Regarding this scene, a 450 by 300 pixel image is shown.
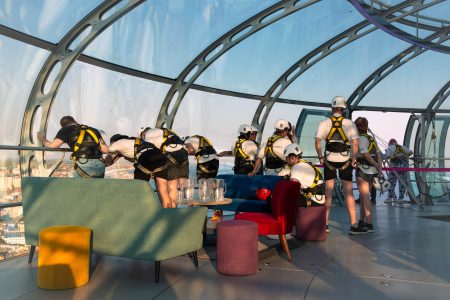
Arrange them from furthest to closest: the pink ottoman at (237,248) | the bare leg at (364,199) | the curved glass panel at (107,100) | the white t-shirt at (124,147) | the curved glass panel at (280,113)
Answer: the curved glass panel at (280,113) → the curved glass panel at (107,100) → the bare leg at (364,199) → the white t-shirt at (124,147) → the pink ottoman at (237,248)

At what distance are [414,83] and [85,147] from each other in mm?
9991

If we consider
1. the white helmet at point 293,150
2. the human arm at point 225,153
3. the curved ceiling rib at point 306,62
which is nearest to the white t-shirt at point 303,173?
the white helmet at point 293,150

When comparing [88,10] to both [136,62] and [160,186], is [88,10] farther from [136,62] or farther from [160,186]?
[160,186]

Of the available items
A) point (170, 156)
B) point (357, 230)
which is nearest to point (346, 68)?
point (357, 230)

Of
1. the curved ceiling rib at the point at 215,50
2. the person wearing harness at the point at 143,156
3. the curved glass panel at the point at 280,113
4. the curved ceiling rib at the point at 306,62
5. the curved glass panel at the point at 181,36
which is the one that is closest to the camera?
the person wearing harness at the point at 143,156

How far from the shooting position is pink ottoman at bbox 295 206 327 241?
5.36m

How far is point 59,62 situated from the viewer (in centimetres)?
635

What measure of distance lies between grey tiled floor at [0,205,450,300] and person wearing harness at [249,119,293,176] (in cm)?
146

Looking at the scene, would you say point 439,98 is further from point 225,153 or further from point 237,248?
point 237,248

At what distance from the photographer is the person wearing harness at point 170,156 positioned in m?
5.41

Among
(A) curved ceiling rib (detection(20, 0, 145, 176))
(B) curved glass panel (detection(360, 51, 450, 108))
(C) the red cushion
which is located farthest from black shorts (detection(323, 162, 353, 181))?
(B) curved glass panel (detection(360, 51, 450, 108))

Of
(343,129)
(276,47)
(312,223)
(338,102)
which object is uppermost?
(276,47)

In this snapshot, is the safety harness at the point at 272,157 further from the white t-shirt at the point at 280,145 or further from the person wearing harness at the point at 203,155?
the person wearing harness at the point at 203,155

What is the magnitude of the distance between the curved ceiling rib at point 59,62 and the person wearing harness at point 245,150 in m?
2.42
